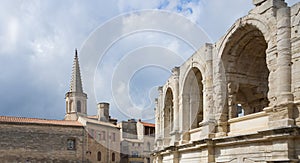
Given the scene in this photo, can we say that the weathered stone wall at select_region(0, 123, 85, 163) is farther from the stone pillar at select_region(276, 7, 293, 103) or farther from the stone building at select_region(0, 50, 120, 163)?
the stone pillar at select_region(276, 7, 293, 103)

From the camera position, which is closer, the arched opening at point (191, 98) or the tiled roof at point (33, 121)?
the arched opening at point (191, 98)

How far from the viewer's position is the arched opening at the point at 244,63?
1266 centimetres

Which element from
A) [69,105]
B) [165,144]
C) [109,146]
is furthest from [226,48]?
[69,105]

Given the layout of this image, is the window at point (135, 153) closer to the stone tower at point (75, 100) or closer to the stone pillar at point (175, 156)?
the stone tower at point (75, 100)

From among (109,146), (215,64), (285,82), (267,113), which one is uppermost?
(215,64)

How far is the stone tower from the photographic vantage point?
49.0 m

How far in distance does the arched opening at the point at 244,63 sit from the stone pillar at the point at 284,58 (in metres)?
1.81

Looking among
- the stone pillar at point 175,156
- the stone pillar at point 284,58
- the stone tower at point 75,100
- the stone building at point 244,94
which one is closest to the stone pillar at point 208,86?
the stone building at point 244,94

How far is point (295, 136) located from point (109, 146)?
34524 mm

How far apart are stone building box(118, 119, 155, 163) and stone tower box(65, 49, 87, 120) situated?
17.2 feet

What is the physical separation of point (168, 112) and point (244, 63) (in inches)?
292

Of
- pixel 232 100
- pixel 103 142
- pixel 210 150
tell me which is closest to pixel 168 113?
pixel 210 150

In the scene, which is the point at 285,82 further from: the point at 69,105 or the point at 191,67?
the point at 69,105

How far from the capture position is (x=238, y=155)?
457 inches
